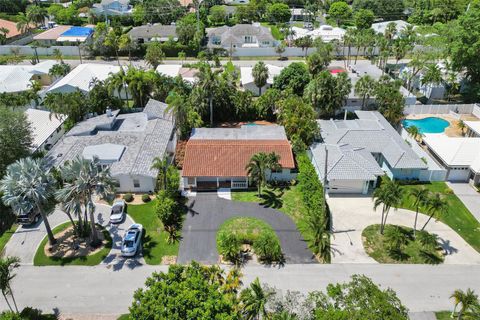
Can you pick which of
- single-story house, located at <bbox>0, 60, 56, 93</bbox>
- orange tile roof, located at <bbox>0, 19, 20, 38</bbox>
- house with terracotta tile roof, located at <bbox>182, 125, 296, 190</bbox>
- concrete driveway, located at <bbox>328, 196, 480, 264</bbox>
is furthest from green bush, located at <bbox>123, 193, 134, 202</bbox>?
orange tile roof, located at <bbox>0, 19, 20, 38</bbox>

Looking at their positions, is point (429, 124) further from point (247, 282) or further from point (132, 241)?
point (132, 241)

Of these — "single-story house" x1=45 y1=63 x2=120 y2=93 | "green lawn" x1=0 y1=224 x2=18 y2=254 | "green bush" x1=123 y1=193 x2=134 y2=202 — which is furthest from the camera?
"single-story house" x1=45 y1=63 x2=120 y2=93

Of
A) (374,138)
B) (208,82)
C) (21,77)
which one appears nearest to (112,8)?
(21,77)

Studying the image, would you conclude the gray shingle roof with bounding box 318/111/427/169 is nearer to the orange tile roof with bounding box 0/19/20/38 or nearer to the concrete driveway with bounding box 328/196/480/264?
the concrete driveway with bounding box 328/196/480/264

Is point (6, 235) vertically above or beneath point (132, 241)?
beneath

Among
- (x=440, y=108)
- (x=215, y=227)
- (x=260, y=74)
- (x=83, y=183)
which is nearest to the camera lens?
(x=83, y=183)

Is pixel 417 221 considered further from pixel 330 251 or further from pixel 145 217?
pixel 145 217
